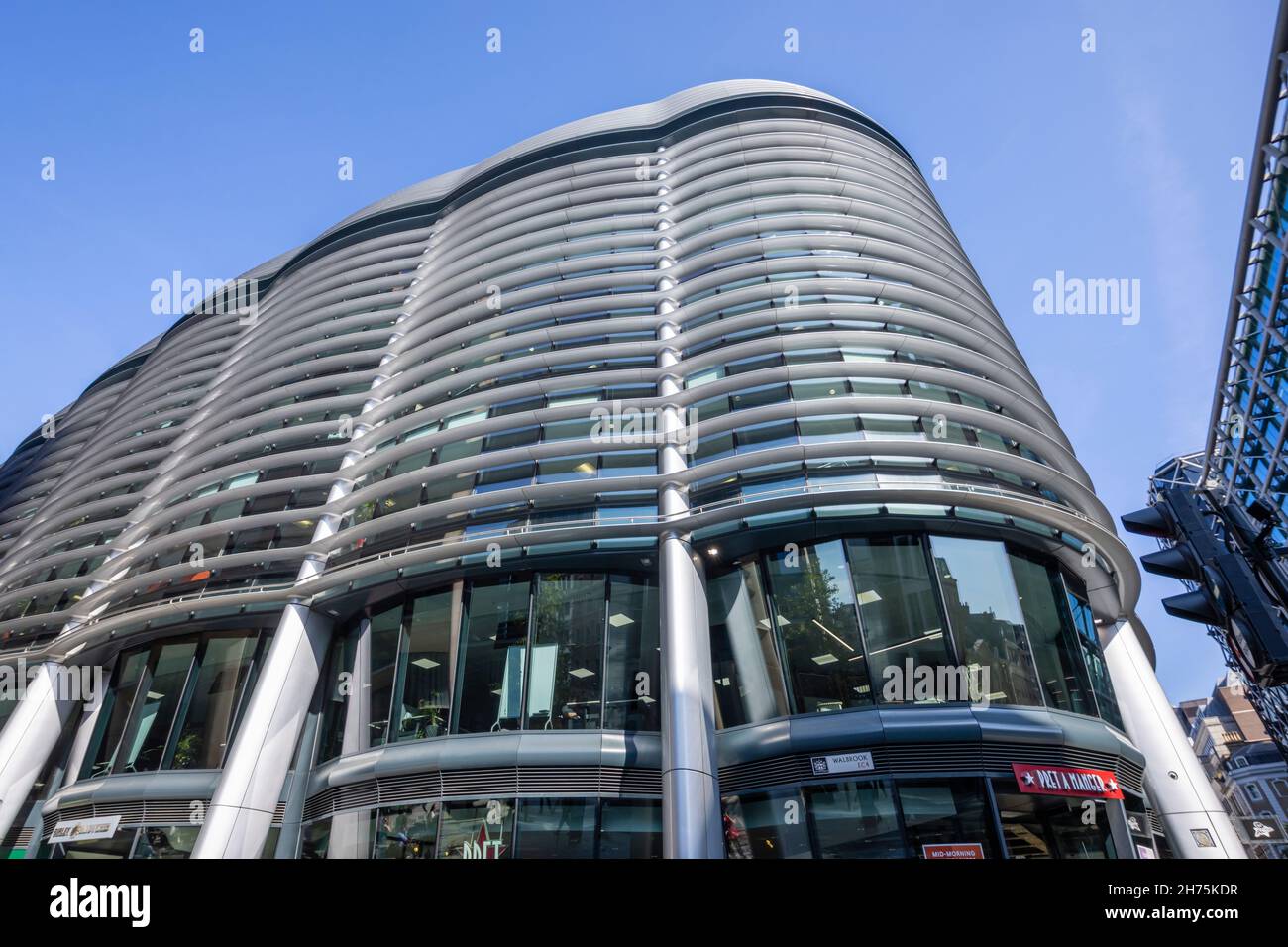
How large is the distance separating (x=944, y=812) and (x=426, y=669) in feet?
43.3

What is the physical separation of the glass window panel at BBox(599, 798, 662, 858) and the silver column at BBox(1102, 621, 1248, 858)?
459 inches

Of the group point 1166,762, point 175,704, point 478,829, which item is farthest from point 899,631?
point 175,704

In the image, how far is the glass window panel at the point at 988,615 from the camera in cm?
1617

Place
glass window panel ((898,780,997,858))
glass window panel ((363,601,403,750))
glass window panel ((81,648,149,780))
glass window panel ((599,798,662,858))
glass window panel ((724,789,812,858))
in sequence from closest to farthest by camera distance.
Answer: glass window panel ((898,780,997,858))
glass window panel ((724,789,812,858))
glass window panel ((599,798,662,858))
glass window panel ((363,601,403,750))
glass window panel ((81,648,149,780))

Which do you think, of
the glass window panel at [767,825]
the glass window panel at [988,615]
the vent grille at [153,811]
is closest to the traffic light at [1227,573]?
the glass window panel at [988,615]

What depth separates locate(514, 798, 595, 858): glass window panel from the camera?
619 inches

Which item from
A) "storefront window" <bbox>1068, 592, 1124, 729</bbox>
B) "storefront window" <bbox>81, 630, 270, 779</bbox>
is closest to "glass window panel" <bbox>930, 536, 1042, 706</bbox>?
"storefront window" <bbox>1068, 592, 1124, 729</bbox>

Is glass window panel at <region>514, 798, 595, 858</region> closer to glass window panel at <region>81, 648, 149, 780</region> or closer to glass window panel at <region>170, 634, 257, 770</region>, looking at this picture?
glass window panel at <region>170, 634, 257, 770</region>

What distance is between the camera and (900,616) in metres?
17.0

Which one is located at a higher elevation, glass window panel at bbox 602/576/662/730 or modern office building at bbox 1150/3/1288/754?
modern office building at bbox 1150/3/1288/754

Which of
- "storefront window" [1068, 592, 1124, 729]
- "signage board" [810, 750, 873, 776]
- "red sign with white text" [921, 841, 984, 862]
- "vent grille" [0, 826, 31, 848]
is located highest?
"storefront window" [1068, 592, 1124, 729]

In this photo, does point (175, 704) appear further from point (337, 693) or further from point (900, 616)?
point (900, 616)

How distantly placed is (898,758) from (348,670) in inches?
609
